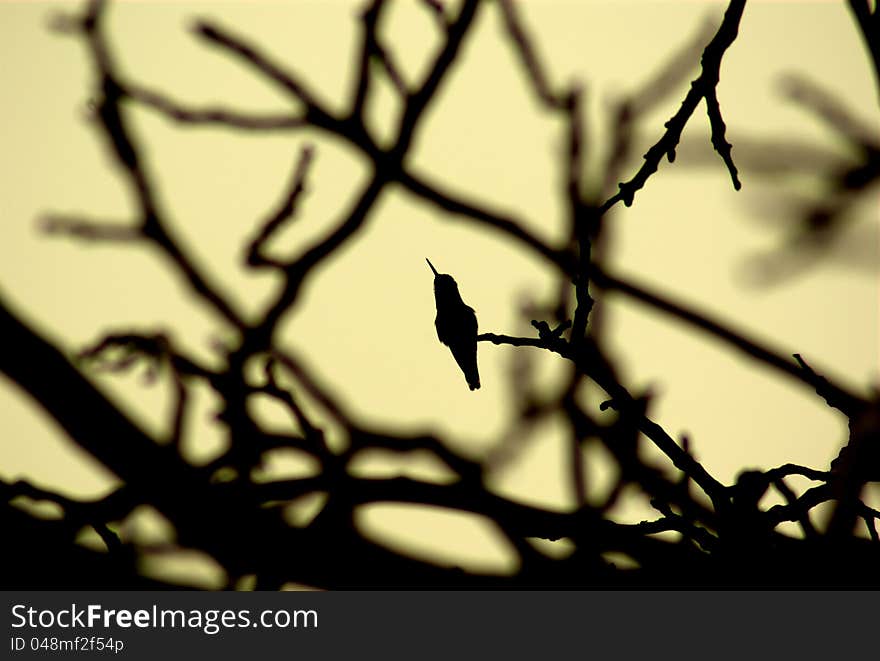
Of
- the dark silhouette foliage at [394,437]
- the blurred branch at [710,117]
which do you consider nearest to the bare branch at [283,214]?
the dark silhouette foliage at [394,437]

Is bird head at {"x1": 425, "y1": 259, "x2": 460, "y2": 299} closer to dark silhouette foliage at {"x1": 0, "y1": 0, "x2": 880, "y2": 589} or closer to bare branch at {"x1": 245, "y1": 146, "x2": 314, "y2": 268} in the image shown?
dark silhouette foliage at {"x1": 0, "y1": 0, "x2": 880, "y2": 589}

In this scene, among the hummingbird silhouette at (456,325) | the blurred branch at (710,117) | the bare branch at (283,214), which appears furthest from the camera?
the bare branch at (283,214)

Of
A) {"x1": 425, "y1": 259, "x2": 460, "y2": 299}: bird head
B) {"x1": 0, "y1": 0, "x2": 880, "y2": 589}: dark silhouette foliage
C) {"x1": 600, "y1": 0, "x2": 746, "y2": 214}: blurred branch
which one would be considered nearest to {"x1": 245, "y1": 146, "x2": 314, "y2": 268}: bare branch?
{"x1": 0, "y1": 0, "x2": 880, "y2": 589}: dark silhouette foliage

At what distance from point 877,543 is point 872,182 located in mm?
1325

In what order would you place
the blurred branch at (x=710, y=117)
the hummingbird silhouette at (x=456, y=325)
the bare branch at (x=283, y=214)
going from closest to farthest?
the blurred branch at (x=710, y=117), the hummingbird silhouette at (x=456, y=325), the bare branch at (x=283, y=214)

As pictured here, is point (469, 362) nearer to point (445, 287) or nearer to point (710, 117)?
point (445, 287)

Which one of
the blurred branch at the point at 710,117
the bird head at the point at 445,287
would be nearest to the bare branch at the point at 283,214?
the bird head at the point at 445,287

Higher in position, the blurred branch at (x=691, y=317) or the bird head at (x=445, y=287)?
the blurred branch at (x=691, y=317)

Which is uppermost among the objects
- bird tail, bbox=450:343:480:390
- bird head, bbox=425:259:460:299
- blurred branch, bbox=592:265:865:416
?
blurred branch, bbox=592:265:865:416

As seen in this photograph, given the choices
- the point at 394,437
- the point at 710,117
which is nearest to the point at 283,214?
the point at 394,437

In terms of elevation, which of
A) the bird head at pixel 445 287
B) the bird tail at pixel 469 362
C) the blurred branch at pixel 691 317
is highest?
the blurred branch at pixel 691 317

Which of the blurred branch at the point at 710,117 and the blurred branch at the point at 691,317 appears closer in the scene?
the blurred branch at the point at 710,117

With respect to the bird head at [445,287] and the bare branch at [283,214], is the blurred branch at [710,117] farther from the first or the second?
the bare branch at [283,214]

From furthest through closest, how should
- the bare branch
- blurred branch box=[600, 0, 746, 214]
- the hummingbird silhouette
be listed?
the bare branch → the hummingbird silhouette → blurred branch box=[600, 0, 746, 214]
